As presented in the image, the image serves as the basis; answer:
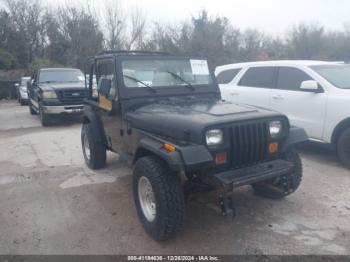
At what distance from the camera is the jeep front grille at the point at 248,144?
3127 mm

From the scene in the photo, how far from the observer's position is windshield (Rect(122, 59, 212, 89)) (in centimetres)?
418

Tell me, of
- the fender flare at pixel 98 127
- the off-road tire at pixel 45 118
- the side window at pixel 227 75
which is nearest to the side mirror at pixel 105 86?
the fender flare at pixel 98 127

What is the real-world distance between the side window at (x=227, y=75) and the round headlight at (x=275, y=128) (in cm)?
411

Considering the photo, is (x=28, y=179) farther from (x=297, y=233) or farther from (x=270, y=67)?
(x=270, y=67)

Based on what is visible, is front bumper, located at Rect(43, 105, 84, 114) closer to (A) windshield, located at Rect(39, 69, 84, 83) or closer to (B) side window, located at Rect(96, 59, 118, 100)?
(A) windshield, located at Rect(39, 69, 84, 83)

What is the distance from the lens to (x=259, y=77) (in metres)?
6.78

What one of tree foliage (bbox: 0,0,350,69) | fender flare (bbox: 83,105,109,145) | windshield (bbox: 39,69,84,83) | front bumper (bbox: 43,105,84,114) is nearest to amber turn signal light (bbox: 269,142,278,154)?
fender flare (bbox: 83,105,109,145)

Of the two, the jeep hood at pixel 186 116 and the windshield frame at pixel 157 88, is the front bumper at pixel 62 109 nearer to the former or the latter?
the windshield frame at pixel 157 88

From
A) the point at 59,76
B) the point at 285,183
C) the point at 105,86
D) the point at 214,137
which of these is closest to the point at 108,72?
the point at 105,86

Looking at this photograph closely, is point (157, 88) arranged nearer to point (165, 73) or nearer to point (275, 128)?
point (165, 73)

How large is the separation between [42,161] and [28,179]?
102 centimetres

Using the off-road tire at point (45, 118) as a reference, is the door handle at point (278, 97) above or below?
above

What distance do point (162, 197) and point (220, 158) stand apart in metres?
0.65

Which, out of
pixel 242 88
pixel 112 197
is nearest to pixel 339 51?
pixel 242 88
